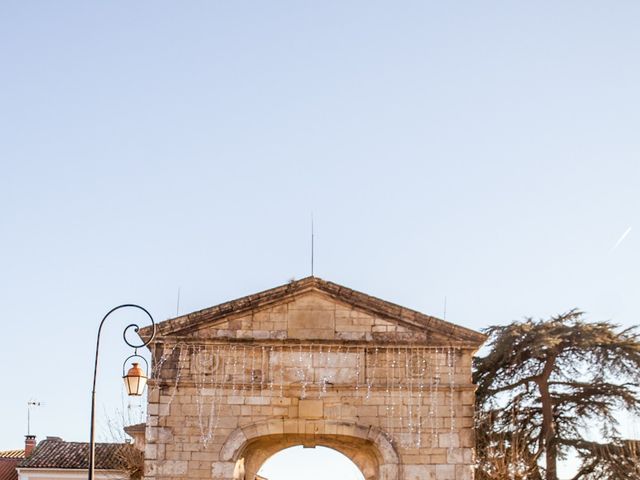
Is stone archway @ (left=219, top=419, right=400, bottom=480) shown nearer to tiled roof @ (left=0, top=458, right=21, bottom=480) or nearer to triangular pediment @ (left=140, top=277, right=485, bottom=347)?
triangular pediment @ (left=140, top=277, right=485, bottom=347)

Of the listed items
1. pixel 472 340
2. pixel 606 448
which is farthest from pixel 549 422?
pixel 472 340

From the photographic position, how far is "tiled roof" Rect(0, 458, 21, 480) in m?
35.2

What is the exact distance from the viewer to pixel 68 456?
3356 centimetres

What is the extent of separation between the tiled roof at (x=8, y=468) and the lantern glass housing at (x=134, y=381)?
23.6 metres

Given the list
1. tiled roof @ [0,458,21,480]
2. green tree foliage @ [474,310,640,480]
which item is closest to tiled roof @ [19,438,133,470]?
tiled roof @ [0,458,21,480]

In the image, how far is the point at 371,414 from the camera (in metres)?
17.9

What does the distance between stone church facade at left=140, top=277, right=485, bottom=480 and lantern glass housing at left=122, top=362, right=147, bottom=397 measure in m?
4.12

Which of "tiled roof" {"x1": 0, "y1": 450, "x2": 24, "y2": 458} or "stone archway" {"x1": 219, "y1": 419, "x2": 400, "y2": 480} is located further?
"tiled roof" {"x1": 0, "y1": 450, "x2": 24, "y2": 458}

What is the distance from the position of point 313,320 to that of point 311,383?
1.20m

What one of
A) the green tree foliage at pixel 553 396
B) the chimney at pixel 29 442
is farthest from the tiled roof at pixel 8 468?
the green tree foliage at pixel 553 396

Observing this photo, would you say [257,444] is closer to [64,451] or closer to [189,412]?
[189,412]

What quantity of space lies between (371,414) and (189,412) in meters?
3.43

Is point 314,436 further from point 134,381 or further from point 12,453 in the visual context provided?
point 12,453

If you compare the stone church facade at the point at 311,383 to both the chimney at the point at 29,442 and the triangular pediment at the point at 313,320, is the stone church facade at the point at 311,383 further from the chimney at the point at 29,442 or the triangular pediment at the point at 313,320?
the chimney at the point at 29,442
